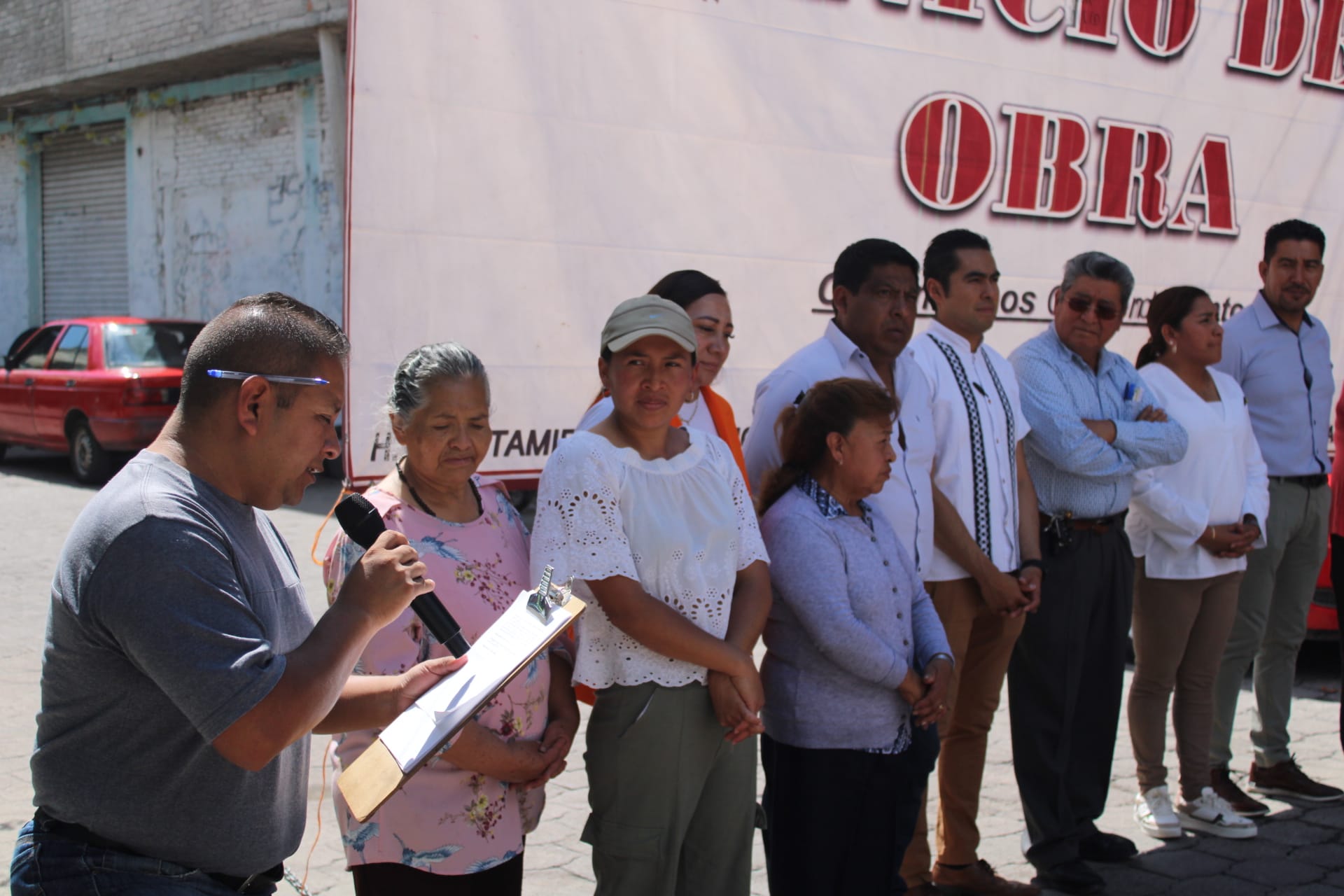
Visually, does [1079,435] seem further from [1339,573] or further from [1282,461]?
[1282,461]

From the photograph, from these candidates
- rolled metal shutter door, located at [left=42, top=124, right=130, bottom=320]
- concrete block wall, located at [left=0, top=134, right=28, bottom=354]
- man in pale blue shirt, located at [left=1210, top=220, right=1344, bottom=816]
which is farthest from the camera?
concrete block wall, located at [left=0, top=134, right=28, bottom=354]

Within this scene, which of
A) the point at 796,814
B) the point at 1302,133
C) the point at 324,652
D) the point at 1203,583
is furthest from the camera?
the point at 1302,133

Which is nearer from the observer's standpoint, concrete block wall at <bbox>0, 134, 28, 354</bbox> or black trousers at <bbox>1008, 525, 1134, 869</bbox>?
black trousers at <bbox>1008, 525, 1134, 869</bbox>

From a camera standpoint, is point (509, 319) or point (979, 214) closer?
point (509, 319)

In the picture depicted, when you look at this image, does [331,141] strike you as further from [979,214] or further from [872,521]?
[872,521]

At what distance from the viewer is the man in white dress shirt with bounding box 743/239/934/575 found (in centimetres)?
350

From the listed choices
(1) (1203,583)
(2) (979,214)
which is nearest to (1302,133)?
(2) (979,214)

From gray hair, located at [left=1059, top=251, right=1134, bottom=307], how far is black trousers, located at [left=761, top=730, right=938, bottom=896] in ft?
5.81

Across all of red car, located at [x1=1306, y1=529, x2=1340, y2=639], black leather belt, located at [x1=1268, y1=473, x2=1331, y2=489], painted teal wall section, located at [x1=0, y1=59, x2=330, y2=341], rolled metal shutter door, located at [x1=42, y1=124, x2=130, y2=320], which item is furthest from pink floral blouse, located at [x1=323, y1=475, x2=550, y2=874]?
rolled metal shutter door, located at [x1=42, y1=124, x2=130, y2=320]

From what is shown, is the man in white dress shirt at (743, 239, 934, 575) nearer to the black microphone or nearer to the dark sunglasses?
the dark sunglasses

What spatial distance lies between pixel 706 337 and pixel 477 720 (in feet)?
4.53

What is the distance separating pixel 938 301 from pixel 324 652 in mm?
2746

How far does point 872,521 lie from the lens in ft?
10.6

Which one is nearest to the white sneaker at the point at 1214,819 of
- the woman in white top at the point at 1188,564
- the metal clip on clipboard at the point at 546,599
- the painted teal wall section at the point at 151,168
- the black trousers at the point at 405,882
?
the woman in white top at the point at 1188,564
